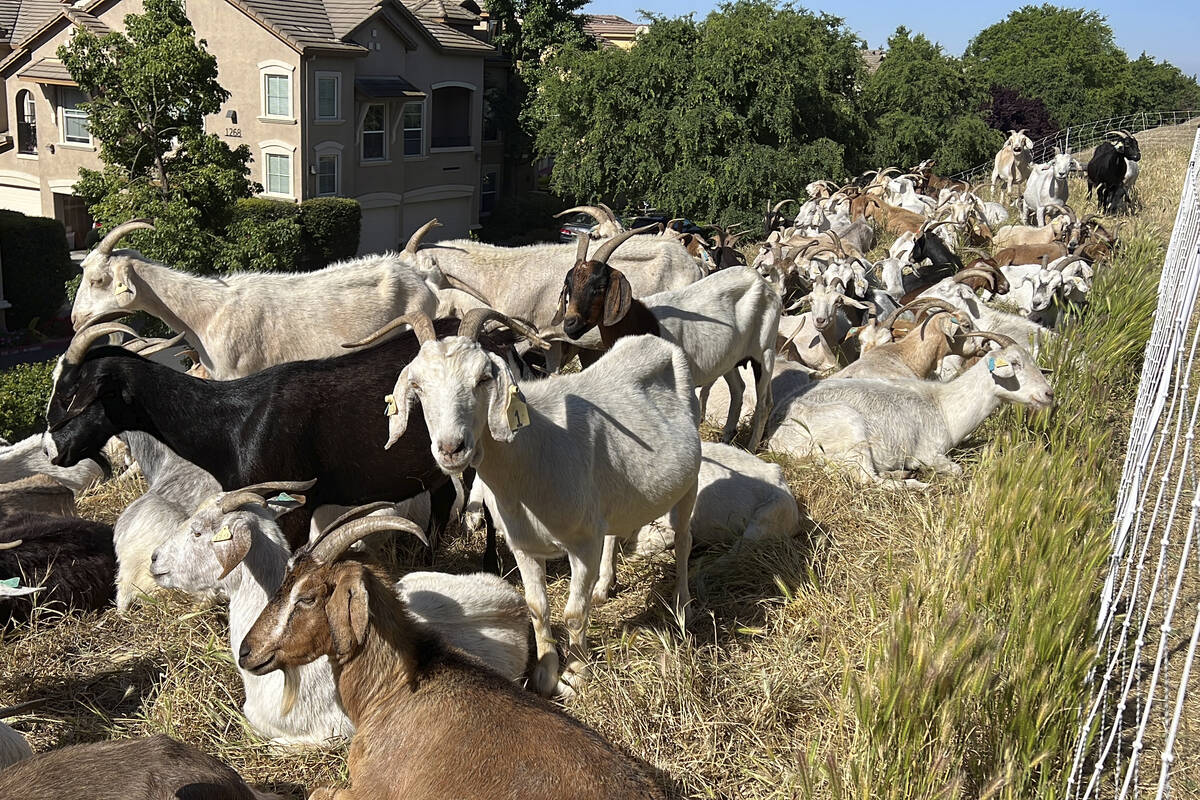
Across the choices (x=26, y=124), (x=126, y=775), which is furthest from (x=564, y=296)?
(x=26, y=124)

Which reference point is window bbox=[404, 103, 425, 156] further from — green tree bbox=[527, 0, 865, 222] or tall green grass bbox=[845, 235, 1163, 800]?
tall green grass bbox=[845, 235, 1163, 800]

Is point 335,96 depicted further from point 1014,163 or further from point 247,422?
point 247,422

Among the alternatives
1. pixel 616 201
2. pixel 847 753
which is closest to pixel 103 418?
pixel 847 753

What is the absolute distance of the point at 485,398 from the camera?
3643mm

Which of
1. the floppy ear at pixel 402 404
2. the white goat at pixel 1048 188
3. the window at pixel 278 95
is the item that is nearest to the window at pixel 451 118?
the window at pixel 278 95

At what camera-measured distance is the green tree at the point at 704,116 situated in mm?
24906

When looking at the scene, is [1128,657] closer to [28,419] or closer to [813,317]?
[813,317]

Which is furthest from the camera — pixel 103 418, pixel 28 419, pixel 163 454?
pixel 28 419

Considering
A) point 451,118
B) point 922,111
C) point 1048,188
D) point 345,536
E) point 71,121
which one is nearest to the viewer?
point 345,536

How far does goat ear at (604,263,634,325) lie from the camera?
607 centimetres

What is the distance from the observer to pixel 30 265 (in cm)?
1892

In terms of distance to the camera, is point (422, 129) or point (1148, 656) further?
point (422, 129)

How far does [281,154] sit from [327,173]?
1.19 m

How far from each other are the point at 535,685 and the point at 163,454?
240 centimetres
